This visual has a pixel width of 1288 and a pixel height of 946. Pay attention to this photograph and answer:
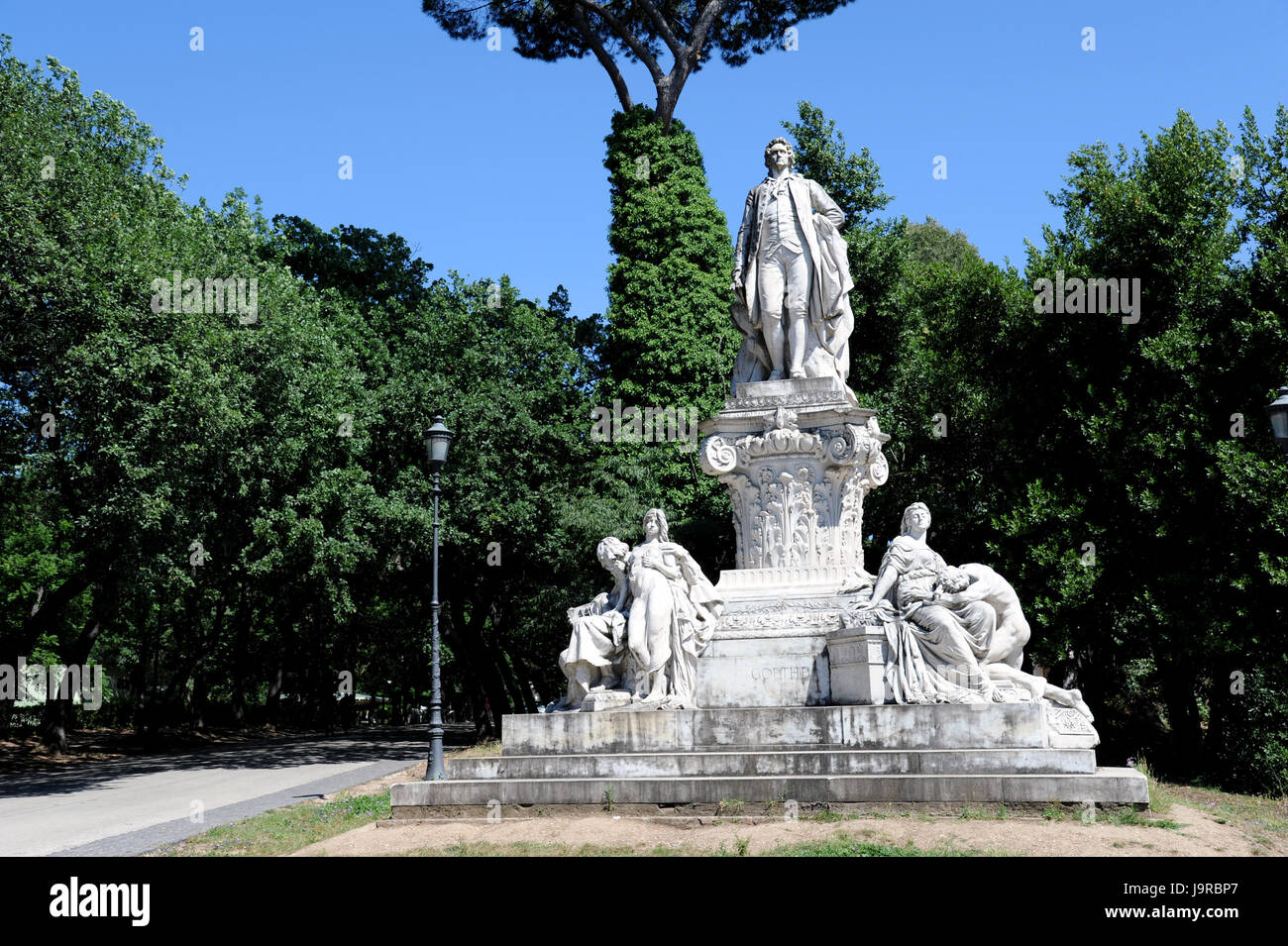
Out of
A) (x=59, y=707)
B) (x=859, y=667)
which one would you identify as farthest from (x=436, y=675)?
(x=59, y=707)

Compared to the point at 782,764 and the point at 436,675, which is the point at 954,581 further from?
the point at 436,675

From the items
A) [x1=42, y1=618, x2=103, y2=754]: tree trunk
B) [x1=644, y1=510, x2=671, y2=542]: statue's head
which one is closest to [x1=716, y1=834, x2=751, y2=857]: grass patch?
[x1=644, y1=510, x2=671, y2=542]: statue's head

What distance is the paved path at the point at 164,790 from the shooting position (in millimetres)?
12719

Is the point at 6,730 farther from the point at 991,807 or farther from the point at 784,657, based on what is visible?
the point at 991,807

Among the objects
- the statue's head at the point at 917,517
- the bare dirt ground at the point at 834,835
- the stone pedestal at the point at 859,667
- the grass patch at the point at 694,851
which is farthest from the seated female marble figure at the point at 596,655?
the statue's head at the point at 917,517

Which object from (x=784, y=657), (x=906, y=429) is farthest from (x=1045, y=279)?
(x=784, y=657)

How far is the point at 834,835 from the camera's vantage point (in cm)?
828

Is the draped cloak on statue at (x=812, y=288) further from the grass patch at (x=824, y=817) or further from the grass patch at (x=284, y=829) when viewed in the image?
the grass patch at (x=284, y=829)

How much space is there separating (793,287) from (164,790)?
13355 millimetres

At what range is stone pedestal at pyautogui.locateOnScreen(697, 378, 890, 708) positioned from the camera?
36.9 ft

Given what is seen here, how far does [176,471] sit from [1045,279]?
15471 millimetres

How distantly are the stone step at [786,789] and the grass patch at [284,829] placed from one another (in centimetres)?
119

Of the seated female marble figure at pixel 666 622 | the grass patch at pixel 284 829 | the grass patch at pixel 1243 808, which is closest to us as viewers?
the grass patch at pixel 1243 808

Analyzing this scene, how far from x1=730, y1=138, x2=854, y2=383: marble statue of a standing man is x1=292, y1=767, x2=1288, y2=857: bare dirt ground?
5.35 meters
